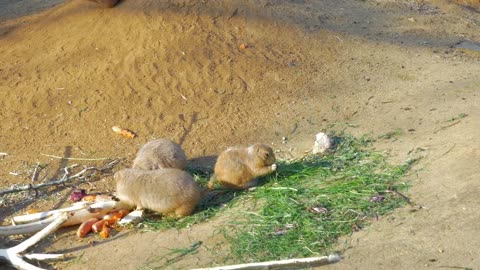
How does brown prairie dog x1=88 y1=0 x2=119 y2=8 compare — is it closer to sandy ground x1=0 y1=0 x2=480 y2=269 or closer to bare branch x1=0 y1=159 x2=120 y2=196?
sandy ground x1=0 y1=0 x2=480 y2=269

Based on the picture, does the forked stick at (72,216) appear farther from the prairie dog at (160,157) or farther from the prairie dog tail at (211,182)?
the prairie dog tail at (211,182)

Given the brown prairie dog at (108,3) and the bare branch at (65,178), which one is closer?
the bare branch at (65,178)

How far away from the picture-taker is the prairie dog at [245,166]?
6.67 meters

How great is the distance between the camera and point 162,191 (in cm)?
640

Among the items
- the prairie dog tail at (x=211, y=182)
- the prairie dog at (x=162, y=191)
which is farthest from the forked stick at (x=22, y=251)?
the prairie dog tail at (x=211, y=182)

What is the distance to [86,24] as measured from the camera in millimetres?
9906

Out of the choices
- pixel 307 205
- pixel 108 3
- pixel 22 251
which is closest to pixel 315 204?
pixel 307 205

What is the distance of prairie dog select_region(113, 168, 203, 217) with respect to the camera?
636 cm

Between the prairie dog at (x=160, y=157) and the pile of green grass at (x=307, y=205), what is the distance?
30.2 inches

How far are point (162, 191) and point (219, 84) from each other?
308 cm

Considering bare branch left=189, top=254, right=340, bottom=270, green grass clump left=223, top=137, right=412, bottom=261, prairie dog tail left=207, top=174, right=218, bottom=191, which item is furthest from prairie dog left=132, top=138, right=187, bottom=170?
bare branch left=189, top=254, right=340, bottom=270

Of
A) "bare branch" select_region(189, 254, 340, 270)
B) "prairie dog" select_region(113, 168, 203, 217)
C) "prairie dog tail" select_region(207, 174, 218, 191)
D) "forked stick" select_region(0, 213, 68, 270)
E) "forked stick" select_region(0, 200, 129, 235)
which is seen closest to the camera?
"bare branch" select_region(189, 254, 340, 270)

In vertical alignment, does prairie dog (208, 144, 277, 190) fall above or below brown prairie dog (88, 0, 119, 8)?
below

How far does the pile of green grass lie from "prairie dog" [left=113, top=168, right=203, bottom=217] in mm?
130
